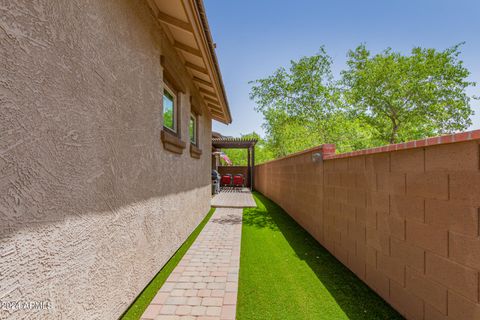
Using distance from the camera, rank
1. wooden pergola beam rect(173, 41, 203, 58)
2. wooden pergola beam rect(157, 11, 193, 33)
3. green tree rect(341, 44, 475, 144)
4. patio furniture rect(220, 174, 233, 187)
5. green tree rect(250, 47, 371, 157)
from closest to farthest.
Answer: wooden pergola beam rect(157, 11, 193, 33)
wooden pergola beam rect(173, 41, 203, 58)
green tree rect(250, 47, 371, 157)
green tree rect(341, 44, 475, 144)
patio furniture rect(220, 174, 233, 187)

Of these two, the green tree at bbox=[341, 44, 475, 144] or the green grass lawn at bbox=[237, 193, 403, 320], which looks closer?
the green grass lawn at bbox=[237, 193, 403, 320]

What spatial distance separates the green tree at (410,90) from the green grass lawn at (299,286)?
14.3m

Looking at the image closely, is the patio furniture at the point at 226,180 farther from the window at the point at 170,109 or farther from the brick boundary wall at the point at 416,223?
the brick boundary wall at the point at 416,223

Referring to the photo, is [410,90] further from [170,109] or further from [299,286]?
[299,286]

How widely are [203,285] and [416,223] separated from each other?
280 centimetres

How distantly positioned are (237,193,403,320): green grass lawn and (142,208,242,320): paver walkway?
172 mm

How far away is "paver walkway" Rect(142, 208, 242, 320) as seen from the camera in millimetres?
2775

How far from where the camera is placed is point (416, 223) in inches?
96.8

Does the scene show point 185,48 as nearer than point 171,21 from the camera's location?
No

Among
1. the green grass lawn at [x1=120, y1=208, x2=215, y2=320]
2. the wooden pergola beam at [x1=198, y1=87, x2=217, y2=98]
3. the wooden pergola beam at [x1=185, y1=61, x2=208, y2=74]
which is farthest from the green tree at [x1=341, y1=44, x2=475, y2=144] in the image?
the green grass lawn at [x1=120, y1=208, x2=215, y2=320]

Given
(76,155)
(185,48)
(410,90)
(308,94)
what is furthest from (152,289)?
(410,90)

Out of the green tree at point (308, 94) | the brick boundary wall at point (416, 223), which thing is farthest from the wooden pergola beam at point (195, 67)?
the green tree at point (308, 94)

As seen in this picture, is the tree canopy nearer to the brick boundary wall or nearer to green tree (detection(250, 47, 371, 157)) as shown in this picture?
green tree (detection(250, 47, 371, 157))

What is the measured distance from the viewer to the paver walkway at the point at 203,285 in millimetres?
2775
